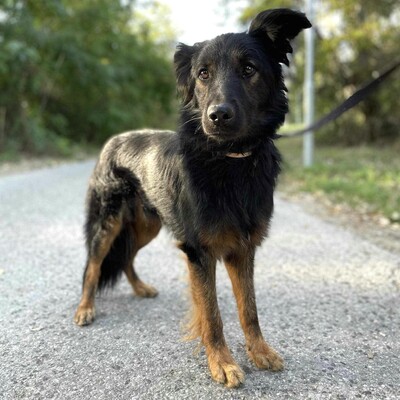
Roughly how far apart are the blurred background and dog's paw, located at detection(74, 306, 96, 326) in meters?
7.36

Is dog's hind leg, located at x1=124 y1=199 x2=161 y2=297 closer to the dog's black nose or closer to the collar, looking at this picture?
the collar

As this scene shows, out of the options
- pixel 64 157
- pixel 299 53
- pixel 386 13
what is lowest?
pixel 64 157

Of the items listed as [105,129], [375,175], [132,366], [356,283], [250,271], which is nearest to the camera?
[132,366]

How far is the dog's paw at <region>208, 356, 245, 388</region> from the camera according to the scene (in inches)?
99.6

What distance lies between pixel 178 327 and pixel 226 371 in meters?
0.78

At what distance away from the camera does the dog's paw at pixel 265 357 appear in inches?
106

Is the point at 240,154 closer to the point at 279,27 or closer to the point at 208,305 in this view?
the point at 279,27

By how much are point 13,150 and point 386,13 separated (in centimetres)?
1501

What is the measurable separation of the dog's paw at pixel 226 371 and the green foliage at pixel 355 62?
1588cm

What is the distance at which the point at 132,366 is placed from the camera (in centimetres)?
272

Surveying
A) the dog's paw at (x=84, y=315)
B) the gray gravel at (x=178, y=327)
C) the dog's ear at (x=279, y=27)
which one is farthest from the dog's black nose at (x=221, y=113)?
the dog's paw at (x=84, y=315)

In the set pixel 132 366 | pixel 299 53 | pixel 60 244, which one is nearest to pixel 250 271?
pixel 132 366

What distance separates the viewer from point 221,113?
2.59 m

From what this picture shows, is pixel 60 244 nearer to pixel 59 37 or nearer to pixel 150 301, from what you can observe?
pixel 150 301
